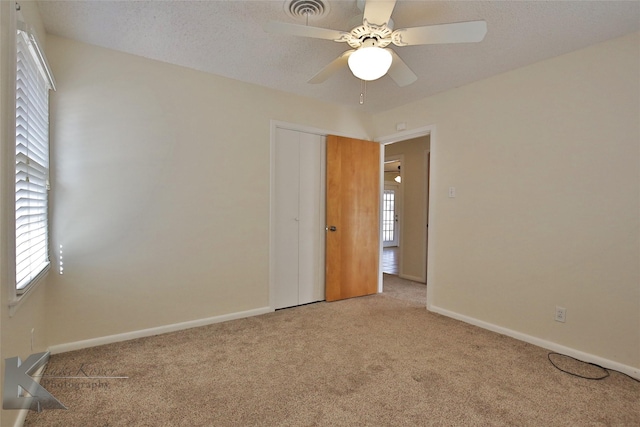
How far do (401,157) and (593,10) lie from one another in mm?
3392

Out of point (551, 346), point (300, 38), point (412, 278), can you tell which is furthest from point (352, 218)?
point (551, 346)

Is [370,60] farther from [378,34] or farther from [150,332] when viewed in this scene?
[150,332]

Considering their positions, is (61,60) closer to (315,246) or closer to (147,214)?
(147,214)

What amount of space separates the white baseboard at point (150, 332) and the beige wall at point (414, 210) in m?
2.68

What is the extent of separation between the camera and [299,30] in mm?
1652

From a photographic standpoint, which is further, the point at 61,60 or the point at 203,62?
the point at 203,62

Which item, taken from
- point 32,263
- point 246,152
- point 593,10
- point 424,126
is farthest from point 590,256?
point 32,263

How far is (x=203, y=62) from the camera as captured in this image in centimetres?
268

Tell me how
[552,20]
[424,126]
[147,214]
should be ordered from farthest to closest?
[424,126] → [147,214] → [552,20]

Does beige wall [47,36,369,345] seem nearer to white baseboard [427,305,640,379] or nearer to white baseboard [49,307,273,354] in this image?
white baseboard [49,307,273,354]

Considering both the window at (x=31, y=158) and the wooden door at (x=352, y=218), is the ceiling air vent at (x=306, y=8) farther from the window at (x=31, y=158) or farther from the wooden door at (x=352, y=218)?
the wooden door at (x=352, y=218)

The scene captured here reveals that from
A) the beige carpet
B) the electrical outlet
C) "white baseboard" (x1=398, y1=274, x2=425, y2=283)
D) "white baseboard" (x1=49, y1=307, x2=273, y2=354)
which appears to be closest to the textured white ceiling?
the electrical outlet

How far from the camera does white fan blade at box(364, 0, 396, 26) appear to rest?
146cm

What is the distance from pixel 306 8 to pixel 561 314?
296cm
